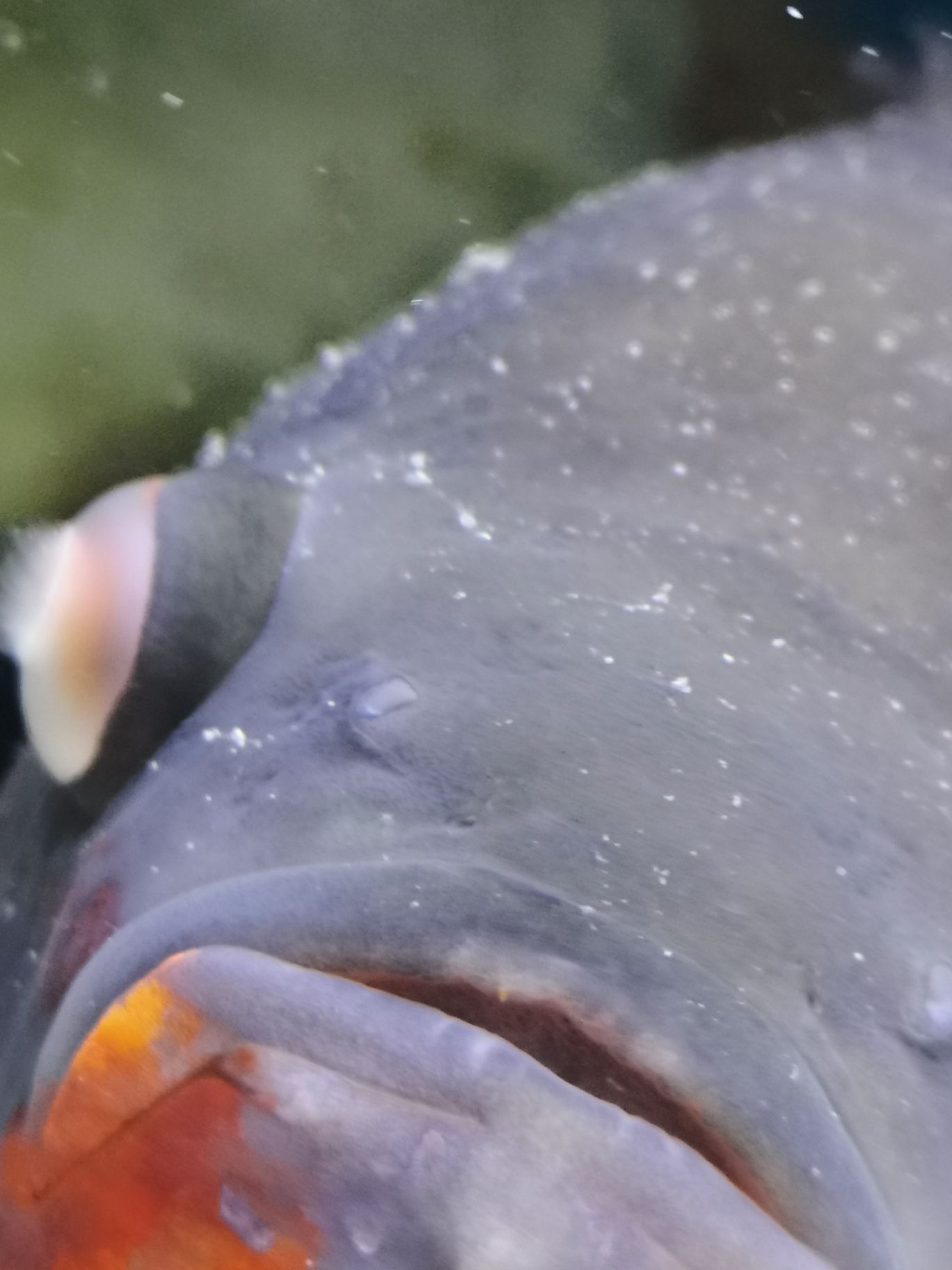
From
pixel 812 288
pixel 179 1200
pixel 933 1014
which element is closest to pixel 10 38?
pixel 812 288

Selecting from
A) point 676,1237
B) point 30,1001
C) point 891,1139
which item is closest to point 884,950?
point 891,1139

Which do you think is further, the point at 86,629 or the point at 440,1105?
the point at 86,629

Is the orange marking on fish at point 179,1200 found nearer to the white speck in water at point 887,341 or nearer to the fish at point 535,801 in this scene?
the fish at point 535,801

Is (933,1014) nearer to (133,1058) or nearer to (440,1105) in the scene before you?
(440,1105)

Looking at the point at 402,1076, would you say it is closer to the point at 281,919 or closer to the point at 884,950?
the point at 281,919

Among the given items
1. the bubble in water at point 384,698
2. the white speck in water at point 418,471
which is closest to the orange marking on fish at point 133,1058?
the bubble in water at point 384,698

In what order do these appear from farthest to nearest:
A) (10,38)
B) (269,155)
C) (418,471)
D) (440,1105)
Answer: (269,155) < (10,38) < (418,471) < (440,1105)

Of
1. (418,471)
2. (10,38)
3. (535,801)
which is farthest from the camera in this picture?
(10,38)
